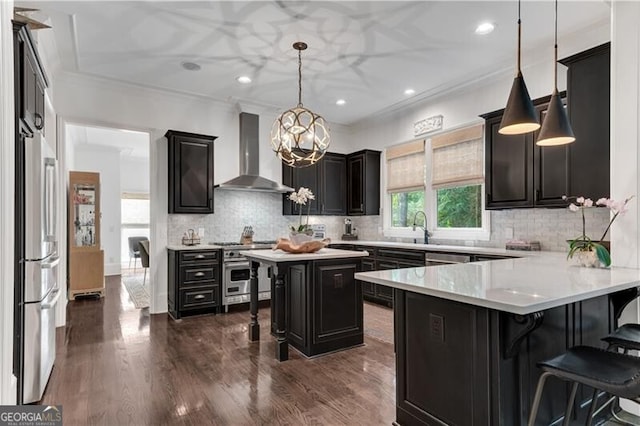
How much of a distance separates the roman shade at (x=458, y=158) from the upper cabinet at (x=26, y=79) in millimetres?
4685

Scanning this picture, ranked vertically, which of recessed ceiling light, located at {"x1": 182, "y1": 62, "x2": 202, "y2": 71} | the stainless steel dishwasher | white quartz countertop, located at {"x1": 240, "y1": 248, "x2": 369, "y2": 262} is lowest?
the stainless steel dishwasher

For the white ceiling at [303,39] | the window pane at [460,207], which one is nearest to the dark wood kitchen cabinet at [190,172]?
the white ceiling at [303,39]

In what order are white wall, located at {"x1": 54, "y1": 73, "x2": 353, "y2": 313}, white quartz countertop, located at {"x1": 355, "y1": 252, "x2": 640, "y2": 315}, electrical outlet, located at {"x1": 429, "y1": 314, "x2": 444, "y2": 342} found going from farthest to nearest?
white wall, located at {"x1": 54, "y1": 73, "x2": 353, "y2": 313} < electrical outlet, located at {"x1": 429, "y1": 314, "x2": 444, "y2": 342} < white quartz countertop, located at {"x1": 355, "y1": 252, "x2": 640, "y2": 315}

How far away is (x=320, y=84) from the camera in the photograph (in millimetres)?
4941

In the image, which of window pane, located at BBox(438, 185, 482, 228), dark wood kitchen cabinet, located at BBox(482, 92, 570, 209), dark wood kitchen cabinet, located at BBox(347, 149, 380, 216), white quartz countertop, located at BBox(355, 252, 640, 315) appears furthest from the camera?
dark wood kitchen cabinet, located at BBox(347, 149, 380, 216)

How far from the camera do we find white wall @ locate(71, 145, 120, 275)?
8.26 metres

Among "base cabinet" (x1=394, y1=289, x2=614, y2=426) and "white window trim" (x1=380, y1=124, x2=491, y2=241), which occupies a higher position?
"white window trim" (x1=380, y1=124, x2=491, y2=241)

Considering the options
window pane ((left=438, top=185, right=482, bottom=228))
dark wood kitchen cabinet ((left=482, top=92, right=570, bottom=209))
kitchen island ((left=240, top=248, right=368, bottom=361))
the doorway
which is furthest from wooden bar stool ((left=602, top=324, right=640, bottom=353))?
the doorway

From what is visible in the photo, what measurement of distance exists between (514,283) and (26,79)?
3093mm

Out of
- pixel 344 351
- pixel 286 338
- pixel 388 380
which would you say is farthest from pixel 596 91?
pixel 286 338

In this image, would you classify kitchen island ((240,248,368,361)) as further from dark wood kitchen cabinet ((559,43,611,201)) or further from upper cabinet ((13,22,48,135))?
dark wood kitchen cabinet ((559,43,611,201))

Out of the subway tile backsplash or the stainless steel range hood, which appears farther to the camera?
the stainless steel range hood

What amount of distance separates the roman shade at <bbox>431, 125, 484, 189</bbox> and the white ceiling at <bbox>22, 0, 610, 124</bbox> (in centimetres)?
71

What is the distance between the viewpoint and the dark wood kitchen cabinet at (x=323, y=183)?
619cm
